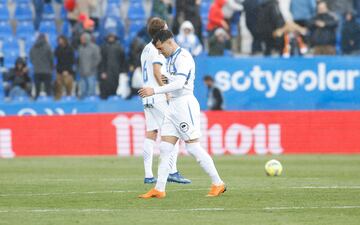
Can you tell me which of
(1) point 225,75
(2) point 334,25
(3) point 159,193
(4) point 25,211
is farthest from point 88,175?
(2) point 334,25

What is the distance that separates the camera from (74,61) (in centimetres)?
2986

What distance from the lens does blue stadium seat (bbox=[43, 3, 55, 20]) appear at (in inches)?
1252

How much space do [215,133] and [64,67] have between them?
16.8 ft

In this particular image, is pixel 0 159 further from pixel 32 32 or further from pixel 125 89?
pixel 32 32

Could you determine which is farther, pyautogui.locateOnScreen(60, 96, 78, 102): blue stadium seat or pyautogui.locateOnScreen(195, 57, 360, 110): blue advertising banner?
pyautogui.locateOnScreen(60, 96, 78, 102): blue stadium seat

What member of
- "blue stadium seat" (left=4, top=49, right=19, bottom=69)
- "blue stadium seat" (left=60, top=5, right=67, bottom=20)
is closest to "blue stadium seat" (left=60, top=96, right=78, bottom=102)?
"blue stadium seat" (left=4, top=49, right=19, bottom=69)

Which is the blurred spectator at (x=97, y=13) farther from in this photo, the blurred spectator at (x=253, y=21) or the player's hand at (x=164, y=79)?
the player's hand at (x=164, y=79)

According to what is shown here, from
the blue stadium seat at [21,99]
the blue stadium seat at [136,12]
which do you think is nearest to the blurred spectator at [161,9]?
the blue stadium seat at [136,12]

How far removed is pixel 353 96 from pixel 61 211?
16573mm

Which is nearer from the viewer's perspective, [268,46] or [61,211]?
[61,211]

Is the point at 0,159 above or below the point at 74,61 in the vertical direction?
below

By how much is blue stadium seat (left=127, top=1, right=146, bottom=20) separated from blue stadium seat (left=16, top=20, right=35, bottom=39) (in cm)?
308

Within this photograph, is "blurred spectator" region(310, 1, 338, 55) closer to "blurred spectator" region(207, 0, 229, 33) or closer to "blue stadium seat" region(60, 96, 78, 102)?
"blurred spectator" region(207, 0, 229, 33)

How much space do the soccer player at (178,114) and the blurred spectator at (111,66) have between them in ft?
49.1
